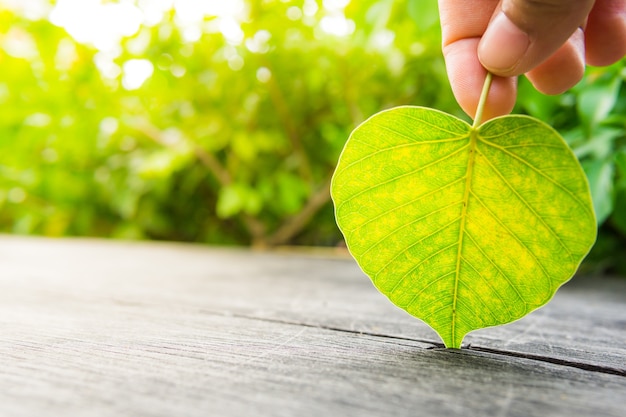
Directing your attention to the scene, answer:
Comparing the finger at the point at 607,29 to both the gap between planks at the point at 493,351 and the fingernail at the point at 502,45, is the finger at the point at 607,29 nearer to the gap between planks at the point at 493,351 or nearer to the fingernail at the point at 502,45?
the fingernail at the point at 502,45

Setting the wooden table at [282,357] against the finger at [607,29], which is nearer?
the wooden table at [282,357]

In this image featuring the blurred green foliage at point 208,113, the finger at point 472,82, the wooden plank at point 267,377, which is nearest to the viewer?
the wooden plank at point 267,377

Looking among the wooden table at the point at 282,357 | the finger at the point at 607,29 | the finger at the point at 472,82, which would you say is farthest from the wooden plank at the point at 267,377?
the finger at the point at 607,29

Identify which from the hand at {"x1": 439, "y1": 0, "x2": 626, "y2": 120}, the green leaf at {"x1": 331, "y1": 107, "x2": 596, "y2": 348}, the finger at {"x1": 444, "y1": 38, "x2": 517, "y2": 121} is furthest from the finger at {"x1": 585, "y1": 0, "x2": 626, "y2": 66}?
the green leaf at {"x1": 331, "y1": 107, "x2": 596, "y2": 348}

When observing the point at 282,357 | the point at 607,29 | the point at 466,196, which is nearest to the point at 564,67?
the point at 607,29

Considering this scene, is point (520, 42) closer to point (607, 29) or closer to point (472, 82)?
point (472, 82)

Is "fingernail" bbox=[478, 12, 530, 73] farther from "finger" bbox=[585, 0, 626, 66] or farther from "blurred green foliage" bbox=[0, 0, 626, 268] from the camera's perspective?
"blurred green foliage" bbox=[0, 0, 626, 268]
